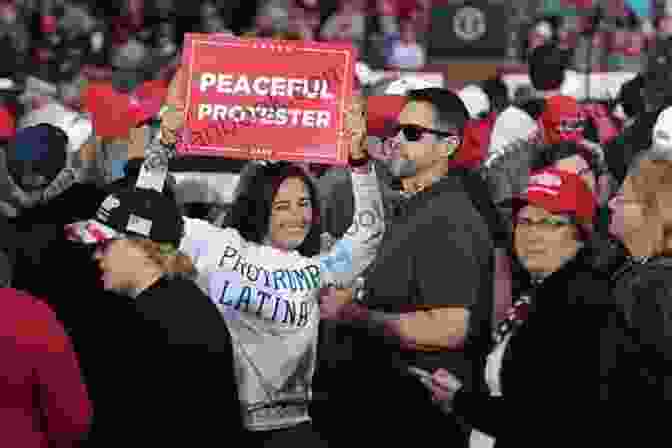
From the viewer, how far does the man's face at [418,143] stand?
615cm

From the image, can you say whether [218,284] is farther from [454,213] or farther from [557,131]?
[557,131]

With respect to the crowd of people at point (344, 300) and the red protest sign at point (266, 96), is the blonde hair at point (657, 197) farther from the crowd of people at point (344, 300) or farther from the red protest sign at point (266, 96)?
the red protest sign at point (266, 96)

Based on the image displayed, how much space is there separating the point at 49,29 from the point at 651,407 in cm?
1863

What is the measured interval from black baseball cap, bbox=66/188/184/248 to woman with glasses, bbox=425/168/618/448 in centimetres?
98

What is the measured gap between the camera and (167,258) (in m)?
5.31

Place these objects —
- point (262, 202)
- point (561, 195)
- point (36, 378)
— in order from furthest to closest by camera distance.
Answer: point (262, 202), point (561, 195), point (36, 378)

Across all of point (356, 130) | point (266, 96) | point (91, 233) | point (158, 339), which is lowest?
point (158, 339)

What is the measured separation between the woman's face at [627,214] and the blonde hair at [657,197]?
0.06ft

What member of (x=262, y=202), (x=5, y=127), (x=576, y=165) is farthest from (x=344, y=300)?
(x=5, y=127)

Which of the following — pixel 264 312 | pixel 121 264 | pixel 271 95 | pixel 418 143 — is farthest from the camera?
pixel 271 95

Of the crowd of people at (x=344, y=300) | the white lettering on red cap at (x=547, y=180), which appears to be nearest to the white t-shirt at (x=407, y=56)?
the crowd of people at (x=344, y=300)

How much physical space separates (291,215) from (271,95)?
81 cm

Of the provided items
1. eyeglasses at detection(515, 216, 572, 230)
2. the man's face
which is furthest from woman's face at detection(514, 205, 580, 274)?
the man's face

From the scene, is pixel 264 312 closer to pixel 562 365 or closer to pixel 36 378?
pixel 36 378
